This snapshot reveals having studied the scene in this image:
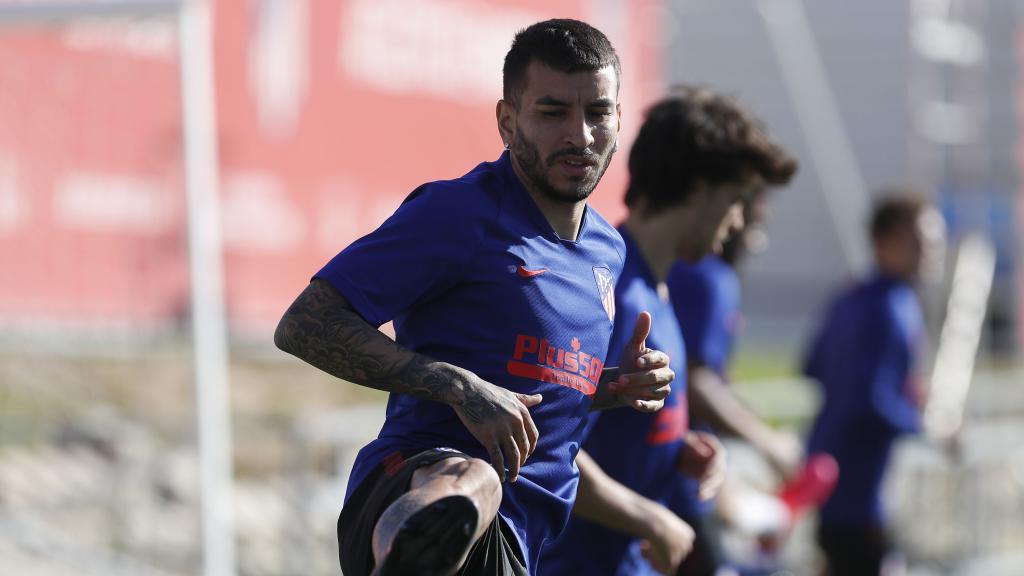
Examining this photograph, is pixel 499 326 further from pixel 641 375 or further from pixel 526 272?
pixel 641 375

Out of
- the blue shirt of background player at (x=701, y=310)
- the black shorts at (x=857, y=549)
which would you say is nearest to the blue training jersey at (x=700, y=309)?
the blue shirt of background player at (x=701, y=310)

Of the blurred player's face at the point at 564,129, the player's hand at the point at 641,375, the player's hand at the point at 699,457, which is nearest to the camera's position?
the blurred player's face at the point at 564,129

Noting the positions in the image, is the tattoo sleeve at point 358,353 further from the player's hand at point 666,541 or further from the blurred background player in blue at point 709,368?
the blurred background player in blue at point 709,368

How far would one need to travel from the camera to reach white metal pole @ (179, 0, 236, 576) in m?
6.23

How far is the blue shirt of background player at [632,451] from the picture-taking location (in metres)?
3.87

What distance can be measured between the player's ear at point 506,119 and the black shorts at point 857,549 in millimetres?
4350

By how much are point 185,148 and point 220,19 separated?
13.3ft

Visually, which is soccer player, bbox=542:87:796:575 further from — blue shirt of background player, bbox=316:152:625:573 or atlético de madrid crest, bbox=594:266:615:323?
blue shirt of background player, bbox=316:152:625:573

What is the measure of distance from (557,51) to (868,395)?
424 cm

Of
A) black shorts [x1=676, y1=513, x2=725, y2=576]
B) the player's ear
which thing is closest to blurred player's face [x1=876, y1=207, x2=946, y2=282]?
black shorts [x1=676, y1=513, x2=725, y2=576]

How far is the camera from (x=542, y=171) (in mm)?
2943

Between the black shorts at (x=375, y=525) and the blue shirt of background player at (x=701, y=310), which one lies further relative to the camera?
the blue shirt of background player at (x=701, y=310)

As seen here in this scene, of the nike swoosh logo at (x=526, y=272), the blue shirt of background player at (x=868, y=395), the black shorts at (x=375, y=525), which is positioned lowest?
the blue shirt of background player at (x=868, y=395)

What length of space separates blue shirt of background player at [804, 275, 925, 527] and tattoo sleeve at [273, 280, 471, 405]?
4367 mm
